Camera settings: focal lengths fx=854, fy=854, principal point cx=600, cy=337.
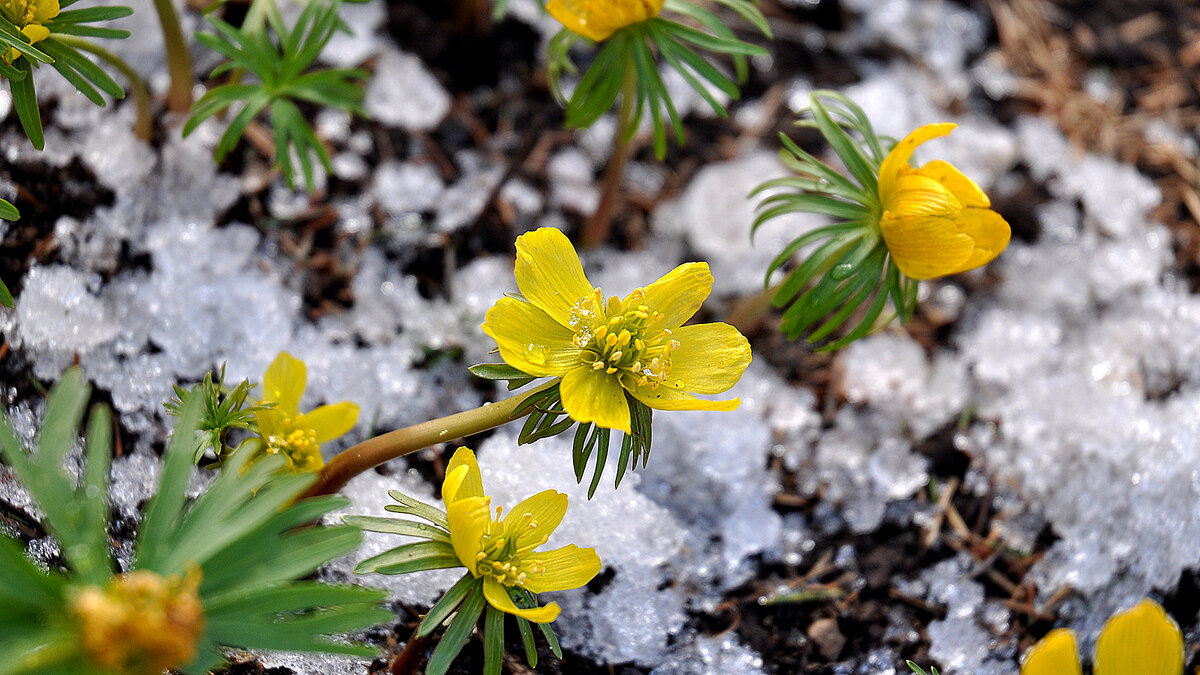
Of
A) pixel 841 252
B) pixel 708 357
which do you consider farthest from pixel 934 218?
pixel 708 357

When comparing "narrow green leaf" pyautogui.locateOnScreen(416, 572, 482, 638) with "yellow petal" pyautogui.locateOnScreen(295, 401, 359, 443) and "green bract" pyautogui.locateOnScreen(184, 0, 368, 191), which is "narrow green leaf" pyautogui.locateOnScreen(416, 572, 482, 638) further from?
"green bract" pyautogui.locateOnScreen(184, 0, 368, 191)

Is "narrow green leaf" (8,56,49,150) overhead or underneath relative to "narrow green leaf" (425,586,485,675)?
overhead

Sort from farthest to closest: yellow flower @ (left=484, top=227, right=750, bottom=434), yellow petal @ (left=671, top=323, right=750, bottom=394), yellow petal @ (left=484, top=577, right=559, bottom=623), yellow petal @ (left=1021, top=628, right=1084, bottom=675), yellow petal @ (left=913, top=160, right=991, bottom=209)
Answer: yellow petal @ (left=913, top=160, right=991, bottom=209) < yellow petal @ (left=671, top=323, right=750, bottom=394) < yellow flower @ (left=484, top=227, right=750, bottom=434) < yellow petal @ (left=484, top=577, right=559, bottom=623) < yellow petal @ (left=1021, top=628, right=1084, bottom=675)

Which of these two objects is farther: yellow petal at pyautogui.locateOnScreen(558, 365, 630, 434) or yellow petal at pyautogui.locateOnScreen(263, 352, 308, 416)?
yellow petal at pyautogui.locateOnScreen(263, 352, 308, 416)

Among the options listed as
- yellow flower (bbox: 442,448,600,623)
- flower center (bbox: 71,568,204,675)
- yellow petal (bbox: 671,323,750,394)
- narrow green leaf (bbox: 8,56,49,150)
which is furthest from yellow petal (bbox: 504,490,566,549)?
narrow green leaf (bbox: 8,56,49,150)

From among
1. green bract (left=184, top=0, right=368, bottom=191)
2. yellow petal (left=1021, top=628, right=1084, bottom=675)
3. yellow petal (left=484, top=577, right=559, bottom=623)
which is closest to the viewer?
yellow petal (left=1021, top=628, right=1084, bottom=675)

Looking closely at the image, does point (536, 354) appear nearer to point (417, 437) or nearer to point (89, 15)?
point (417, 437)

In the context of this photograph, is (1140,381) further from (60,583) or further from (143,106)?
(143,106)
